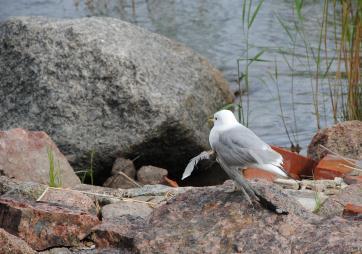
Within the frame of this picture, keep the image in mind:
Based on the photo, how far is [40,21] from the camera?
6.38m

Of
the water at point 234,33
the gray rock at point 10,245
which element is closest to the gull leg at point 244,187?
the gray rock at point 10,245


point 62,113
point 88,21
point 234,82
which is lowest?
point 234,82

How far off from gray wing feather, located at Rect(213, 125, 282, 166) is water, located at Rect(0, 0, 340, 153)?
144 inches

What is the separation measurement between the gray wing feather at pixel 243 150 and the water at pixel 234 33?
12.0ft

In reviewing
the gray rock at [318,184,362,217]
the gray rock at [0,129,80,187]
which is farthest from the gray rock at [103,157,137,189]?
the gray rock at [318,184,362,217]

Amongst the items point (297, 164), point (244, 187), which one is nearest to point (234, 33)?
point (297, 164)

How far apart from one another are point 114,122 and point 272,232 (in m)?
2.90

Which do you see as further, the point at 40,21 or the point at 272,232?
the point at 40,21

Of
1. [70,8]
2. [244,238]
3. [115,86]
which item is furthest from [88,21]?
[70,8]

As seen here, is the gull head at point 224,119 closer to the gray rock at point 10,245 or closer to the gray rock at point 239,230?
the gray rock at point 239,230

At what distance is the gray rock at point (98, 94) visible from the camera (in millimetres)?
5891

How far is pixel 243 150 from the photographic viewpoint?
133 inches

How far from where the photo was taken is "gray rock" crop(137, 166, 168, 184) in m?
5.75

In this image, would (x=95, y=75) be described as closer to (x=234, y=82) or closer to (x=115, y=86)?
(x=115, y=86)
